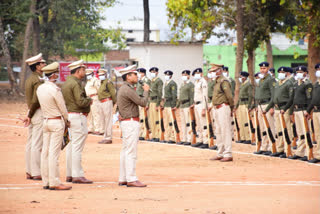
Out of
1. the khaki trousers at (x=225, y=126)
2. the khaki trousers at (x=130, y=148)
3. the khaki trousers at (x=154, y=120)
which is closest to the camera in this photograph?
the khaki trousers at (x=130, y=148)

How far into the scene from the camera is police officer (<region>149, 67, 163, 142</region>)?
833 inches

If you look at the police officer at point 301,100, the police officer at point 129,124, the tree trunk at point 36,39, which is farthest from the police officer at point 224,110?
the tree trunk at point 36,39

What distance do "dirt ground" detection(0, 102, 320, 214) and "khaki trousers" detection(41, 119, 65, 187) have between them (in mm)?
285

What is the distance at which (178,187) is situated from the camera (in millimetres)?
11922

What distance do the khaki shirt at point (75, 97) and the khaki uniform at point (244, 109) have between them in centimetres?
922

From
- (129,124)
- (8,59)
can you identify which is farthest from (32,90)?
(8,59)

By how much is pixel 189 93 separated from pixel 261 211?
35.6 feet

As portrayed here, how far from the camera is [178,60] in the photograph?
126 feet

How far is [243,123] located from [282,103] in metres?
4.45

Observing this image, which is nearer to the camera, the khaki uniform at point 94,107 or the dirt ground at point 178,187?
the dirt ground at point 178,187

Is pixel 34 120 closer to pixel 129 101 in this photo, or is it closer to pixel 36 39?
pixel 129 101

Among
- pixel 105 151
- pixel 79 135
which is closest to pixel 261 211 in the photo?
pixel 79 135

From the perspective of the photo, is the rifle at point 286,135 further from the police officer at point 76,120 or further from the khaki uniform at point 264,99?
the police officer at point 76,120

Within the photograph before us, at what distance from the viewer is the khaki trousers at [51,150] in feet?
37.3
